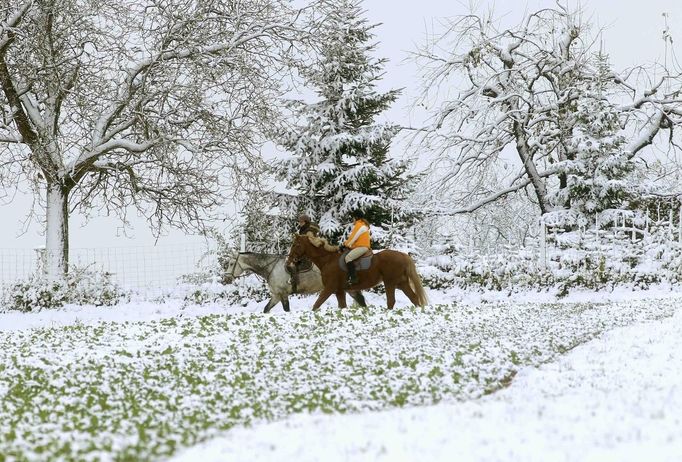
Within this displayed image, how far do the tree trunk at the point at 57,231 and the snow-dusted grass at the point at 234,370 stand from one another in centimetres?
775

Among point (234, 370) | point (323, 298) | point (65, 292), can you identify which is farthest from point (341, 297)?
point (65, 292)

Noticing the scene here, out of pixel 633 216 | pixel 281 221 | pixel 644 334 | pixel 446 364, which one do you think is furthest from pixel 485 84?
pixel 446 364

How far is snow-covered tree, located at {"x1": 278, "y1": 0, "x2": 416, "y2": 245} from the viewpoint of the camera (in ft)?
75.1

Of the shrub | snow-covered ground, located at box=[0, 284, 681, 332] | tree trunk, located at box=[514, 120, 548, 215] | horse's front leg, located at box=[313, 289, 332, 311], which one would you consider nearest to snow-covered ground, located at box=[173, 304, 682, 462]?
horse's front leg, located at box=[313, 289, 332, 311]

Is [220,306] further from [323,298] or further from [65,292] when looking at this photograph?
[323,298]

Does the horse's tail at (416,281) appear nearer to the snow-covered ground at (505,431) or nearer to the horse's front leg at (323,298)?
the horse's front leg at (323,298)

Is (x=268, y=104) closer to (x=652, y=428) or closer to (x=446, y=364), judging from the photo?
(x=446, y=364)

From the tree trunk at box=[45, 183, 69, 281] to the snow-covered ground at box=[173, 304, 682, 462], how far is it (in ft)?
54.1

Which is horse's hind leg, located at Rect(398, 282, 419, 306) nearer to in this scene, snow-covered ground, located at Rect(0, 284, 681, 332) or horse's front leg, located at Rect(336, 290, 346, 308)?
horse's front leg, located at Rect(336, 290, 346, 308)

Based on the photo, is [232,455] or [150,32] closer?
[232,455]

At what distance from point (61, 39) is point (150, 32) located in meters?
2.31

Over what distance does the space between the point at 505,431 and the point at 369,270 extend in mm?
9860

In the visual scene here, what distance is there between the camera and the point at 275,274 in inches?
676

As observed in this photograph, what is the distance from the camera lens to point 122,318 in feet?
60.4
